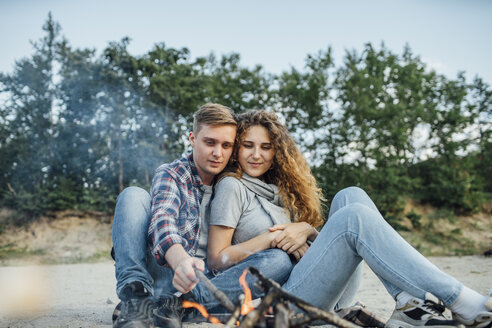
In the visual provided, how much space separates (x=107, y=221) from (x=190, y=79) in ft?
20.2

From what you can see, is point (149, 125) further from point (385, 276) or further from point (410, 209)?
point (385, 276)

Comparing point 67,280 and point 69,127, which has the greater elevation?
point 69,127

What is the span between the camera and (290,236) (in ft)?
7.68

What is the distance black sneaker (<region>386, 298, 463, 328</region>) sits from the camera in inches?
66.2

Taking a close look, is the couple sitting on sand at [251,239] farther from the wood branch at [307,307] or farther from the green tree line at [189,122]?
the green tree line at [189,122]

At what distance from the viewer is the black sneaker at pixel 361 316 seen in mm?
2109

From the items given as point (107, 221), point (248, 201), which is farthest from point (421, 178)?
point (248, 201)

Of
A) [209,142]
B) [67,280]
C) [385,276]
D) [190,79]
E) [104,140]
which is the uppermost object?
[190,79]

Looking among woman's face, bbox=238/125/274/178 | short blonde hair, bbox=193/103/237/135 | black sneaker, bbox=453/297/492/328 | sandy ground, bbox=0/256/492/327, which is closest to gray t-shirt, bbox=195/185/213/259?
woman's face, bbox=238/125/274/178

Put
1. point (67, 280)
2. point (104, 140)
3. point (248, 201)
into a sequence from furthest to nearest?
point (104, 140) → point (67, 280) → point (248, 201)

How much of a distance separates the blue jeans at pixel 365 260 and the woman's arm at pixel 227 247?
297 mm

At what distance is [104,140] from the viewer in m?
13.8

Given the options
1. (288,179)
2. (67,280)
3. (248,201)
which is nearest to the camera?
(248,201)

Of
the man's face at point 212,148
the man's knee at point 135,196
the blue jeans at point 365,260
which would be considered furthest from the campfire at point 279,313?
the man's face at point 212,148
